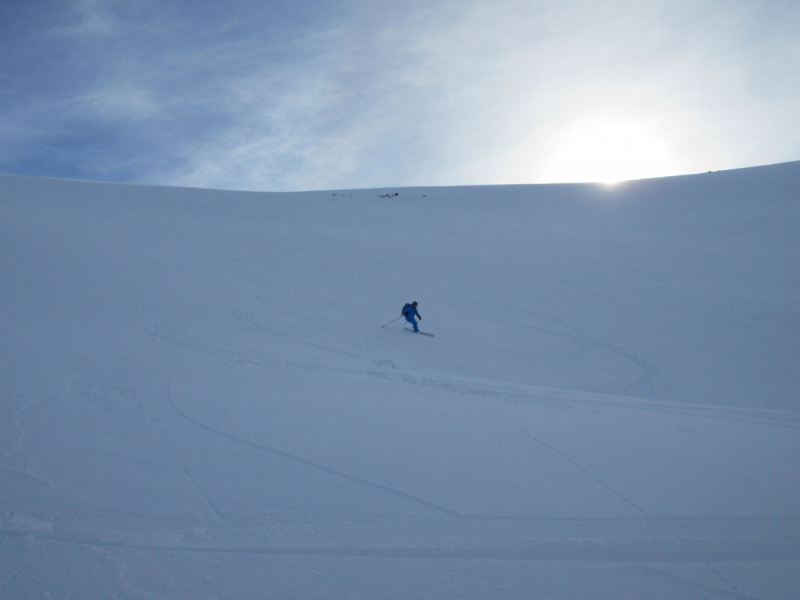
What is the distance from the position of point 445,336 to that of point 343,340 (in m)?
2.61

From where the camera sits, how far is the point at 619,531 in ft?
9.25

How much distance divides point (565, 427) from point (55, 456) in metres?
4.57

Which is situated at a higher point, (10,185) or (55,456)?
(10,185)

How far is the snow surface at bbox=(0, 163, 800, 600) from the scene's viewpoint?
243 cm

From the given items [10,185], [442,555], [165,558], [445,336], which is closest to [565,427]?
[442,555]

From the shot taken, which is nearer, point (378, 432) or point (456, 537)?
point (456, 537)

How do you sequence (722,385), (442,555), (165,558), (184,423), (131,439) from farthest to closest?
(722,385) < (184,423) < (131,439) < (442,555) < (165,558)

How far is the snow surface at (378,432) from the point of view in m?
2.43

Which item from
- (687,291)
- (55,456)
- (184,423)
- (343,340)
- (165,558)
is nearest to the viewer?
(165,558)

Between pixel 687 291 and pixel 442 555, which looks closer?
pixel 442 555

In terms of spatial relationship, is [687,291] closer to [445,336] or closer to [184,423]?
[445,336]

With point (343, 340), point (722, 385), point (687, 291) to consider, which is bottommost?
point (343, 340)

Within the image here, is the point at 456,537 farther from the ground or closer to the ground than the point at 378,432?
closer to the ground

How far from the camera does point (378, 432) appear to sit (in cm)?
410
